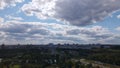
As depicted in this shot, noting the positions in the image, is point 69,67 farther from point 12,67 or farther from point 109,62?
point 109,62

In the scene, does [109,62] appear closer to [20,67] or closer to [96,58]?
[96,58]

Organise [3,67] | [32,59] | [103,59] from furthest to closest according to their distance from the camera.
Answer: [103,59] < [32,59] < [3,67]

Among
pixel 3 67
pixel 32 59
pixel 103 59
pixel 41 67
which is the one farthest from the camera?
pixel 103 59

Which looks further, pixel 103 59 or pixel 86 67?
pixel 103 59

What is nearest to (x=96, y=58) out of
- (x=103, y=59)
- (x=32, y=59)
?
(x=103, y=59)

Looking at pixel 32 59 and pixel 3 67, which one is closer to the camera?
pixel 3 67

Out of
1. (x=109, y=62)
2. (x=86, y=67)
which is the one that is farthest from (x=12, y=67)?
(x=109, y=62)

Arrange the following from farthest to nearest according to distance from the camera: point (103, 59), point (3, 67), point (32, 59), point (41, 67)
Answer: point (103, 59) < point (32, 59) < point (41, 67) < point (3, 67)
